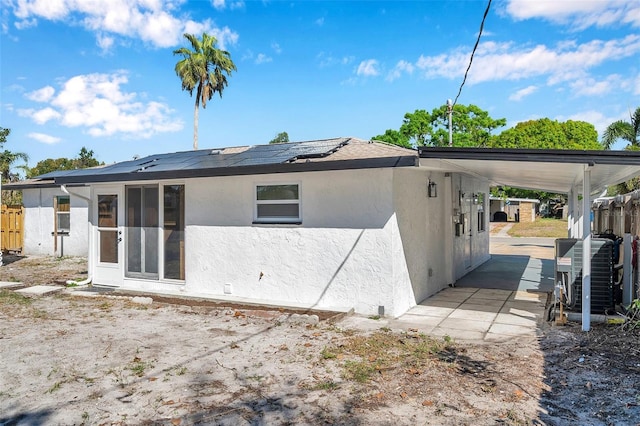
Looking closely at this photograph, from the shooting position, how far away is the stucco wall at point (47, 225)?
1525 cm

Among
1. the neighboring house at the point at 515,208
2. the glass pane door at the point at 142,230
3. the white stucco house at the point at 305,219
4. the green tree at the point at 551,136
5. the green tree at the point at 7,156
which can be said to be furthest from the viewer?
the neighboring house at the point at 515,208

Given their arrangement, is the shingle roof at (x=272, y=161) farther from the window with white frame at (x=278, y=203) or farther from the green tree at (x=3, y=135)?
the green tree at (x=3, y=135)

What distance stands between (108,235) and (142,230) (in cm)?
109

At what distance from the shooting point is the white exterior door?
9.18 metres

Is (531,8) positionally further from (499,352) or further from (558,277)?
(499,352)

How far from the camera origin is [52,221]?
52.5 feet

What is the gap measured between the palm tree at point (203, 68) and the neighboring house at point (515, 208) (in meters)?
22.4

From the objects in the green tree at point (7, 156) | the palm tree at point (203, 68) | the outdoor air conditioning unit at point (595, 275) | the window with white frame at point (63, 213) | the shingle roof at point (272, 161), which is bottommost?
the outdoor air conditioning unit at point (595, 275)

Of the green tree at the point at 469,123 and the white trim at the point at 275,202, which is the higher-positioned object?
the green tree at the point at 469,123

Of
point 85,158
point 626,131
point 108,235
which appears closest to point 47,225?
point 108,235

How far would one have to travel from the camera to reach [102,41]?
15.5 m

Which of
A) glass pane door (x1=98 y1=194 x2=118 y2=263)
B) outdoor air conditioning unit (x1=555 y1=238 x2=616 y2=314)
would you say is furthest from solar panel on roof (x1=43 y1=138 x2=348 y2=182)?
outdoor air conditioning unit (x1=555 y1=238 x2=616 y2=314)

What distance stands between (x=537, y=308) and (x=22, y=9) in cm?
1463

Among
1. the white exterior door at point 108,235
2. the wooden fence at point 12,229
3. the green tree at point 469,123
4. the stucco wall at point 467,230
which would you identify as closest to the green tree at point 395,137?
the green tree at point 469,123
